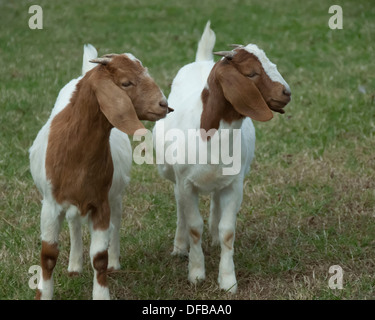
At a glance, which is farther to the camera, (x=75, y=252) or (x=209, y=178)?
(x=75, y=252)

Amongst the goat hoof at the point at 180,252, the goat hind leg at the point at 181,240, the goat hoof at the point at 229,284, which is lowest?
the goat hoof at the point at 229,284

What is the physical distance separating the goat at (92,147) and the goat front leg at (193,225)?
0.48 metres

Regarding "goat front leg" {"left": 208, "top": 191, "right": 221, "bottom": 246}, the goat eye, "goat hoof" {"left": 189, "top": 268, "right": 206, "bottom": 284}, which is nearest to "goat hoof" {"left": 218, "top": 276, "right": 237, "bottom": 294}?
"goat hoof" {"left": 189, "top": 268, "right": 206, "bottom": 284}

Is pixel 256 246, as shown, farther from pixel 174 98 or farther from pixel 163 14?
pixel 163 14

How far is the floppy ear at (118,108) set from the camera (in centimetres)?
376

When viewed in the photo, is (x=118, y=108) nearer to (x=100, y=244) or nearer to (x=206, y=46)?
(x=100, y=244)

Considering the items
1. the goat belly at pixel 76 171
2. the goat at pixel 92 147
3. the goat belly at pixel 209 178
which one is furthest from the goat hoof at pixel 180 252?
the goat belly at pixel 76 171

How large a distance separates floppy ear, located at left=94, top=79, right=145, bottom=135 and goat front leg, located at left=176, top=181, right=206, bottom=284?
3.19 ft

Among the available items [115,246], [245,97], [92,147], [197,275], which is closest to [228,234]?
[197,275]

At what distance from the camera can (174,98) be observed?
5.12m

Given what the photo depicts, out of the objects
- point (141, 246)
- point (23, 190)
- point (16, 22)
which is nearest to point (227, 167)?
point (141, 246)

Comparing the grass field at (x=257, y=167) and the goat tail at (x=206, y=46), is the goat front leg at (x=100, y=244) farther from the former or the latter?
the goat tail at (x=206, y=46)

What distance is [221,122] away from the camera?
4379mm

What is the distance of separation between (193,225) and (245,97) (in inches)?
39.6
